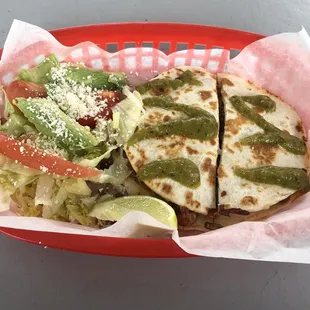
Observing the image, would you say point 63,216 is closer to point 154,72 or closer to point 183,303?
point 183,303

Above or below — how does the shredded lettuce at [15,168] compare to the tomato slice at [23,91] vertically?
below

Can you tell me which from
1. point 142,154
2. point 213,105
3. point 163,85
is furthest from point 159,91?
point 142,154

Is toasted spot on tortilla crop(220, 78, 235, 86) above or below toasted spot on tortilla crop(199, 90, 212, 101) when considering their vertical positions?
above

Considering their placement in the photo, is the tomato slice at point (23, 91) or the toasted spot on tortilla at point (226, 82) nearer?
the tomato slice at point (23, 91)

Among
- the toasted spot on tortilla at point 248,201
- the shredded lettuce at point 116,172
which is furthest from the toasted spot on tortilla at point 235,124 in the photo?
the shredded lettuce at point 116,172

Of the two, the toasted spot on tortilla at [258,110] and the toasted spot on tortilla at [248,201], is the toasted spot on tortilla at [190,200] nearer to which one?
the toasted spot on tortilla at [248,201]

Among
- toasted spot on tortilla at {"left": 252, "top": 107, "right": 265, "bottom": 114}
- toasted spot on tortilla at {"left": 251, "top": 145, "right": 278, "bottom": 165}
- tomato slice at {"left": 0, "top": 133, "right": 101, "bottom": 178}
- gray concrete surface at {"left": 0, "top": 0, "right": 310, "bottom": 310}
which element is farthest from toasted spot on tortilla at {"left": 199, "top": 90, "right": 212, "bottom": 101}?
gray concrete surface at {"left": 0, "top": 0, "right": 310, "bottom": 310}

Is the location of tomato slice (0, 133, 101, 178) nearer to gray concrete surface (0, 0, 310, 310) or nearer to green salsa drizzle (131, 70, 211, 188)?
green salsa drizzle (131, 70, 211, 188)

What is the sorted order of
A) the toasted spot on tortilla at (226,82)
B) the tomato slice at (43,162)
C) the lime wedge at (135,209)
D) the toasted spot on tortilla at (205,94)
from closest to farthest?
the lime wedge at (135,209) → the tomato slice at (43,162) → the toasted spot on tortilla at (205,94) → the toasted spot on tortilla at (226,82)
